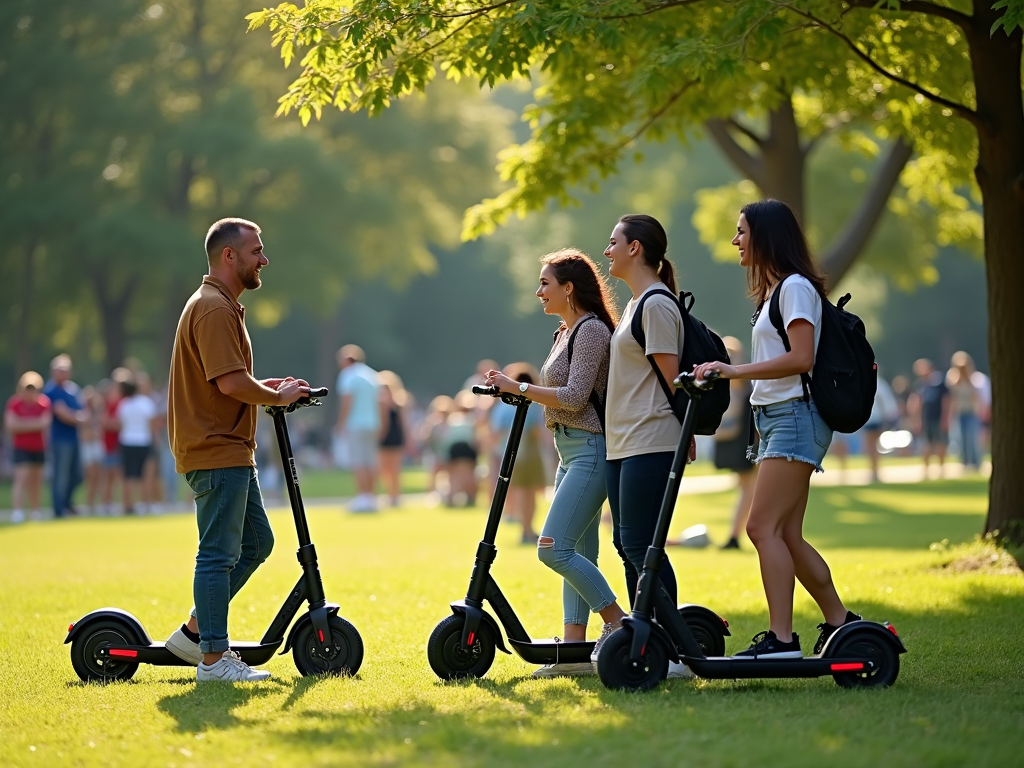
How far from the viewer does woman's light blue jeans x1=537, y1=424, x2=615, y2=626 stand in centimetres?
664

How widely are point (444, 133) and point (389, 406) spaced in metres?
25.0

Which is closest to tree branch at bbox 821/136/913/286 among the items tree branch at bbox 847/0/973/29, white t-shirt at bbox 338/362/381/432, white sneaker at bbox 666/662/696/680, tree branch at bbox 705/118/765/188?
tree branch at bbox 705/118/765/188

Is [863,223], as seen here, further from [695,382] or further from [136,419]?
[695,382]

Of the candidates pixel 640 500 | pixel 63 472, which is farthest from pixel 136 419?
pixel 640 500

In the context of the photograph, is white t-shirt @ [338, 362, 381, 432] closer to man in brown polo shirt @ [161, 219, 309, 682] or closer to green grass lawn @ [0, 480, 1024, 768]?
green grass lawn @ [0, 480, 1024, 768]

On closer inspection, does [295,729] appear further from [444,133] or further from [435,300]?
[435,300]

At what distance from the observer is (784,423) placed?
6258 millimetres

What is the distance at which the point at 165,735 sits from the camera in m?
Answer: 5.57

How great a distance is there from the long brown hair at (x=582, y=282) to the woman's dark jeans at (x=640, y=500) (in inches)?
31.1

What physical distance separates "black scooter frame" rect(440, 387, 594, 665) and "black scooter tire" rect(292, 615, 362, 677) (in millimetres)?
567

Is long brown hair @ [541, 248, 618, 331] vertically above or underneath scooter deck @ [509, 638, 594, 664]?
above

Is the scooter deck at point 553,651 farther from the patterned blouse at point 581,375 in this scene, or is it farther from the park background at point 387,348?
the patterned blouse at point 581,375

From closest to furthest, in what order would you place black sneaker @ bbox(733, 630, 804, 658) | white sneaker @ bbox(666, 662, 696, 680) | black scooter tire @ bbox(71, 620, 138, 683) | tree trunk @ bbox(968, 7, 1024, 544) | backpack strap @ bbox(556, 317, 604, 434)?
1. black sneaker @ bbox(733, 630, 804, 658)
2. white sneaker @ bbox(666, 662, 696, 680)
3. backpack strap @ bbox(556, 317, 604, 434)
4. black scooter tire @ bbox(71, 620, 138, 683)
5. tree trunk @ bbox(968, 7, 1024, 544)

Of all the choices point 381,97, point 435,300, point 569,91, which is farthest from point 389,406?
point 435,300
